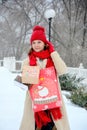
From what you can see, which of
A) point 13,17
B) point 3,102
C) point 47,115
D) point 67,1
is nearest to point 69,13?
point 67,1

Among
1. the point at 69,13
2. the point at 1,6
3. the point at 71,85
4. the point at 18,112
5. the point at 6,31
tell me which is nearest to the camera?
the point at 18,112

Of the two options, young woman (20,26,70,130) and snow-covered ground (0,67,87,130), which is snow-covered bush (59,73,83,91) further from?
young woman (20,26,70,130)

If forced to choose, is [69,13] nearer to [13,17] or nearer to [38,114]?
[13,17]

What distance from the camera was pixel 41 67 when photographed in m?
3.80

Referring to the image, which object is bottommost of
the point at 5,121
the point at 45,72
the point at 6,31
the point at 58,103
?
the point at 5,121

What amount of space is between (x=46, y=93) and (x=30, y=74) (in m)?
0.28

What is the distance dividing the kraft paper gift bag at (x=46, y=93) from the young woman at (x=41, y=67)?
0.08 m

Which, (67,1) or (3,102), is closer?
(3,102)

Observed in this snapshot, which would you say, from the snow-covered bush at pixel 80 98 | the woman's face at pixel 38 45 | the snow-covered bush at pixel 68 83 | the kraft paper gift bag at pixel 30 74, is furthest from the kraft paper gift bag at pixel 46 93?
the snow-covered bush at pixel 68 83

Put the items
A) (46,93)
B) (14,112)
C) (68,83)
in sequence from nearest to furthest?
(46,93)
(14,112)
(68,83)

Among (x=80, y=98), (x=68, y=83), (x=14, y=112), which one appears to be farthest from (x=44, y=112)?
(x=68, y=83)

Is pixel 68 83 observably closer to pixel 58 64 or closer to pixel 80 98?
pixel 80 98

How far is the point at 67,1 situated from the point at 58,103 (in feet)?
66.1

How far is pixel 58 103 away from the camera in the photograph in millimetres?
3766
